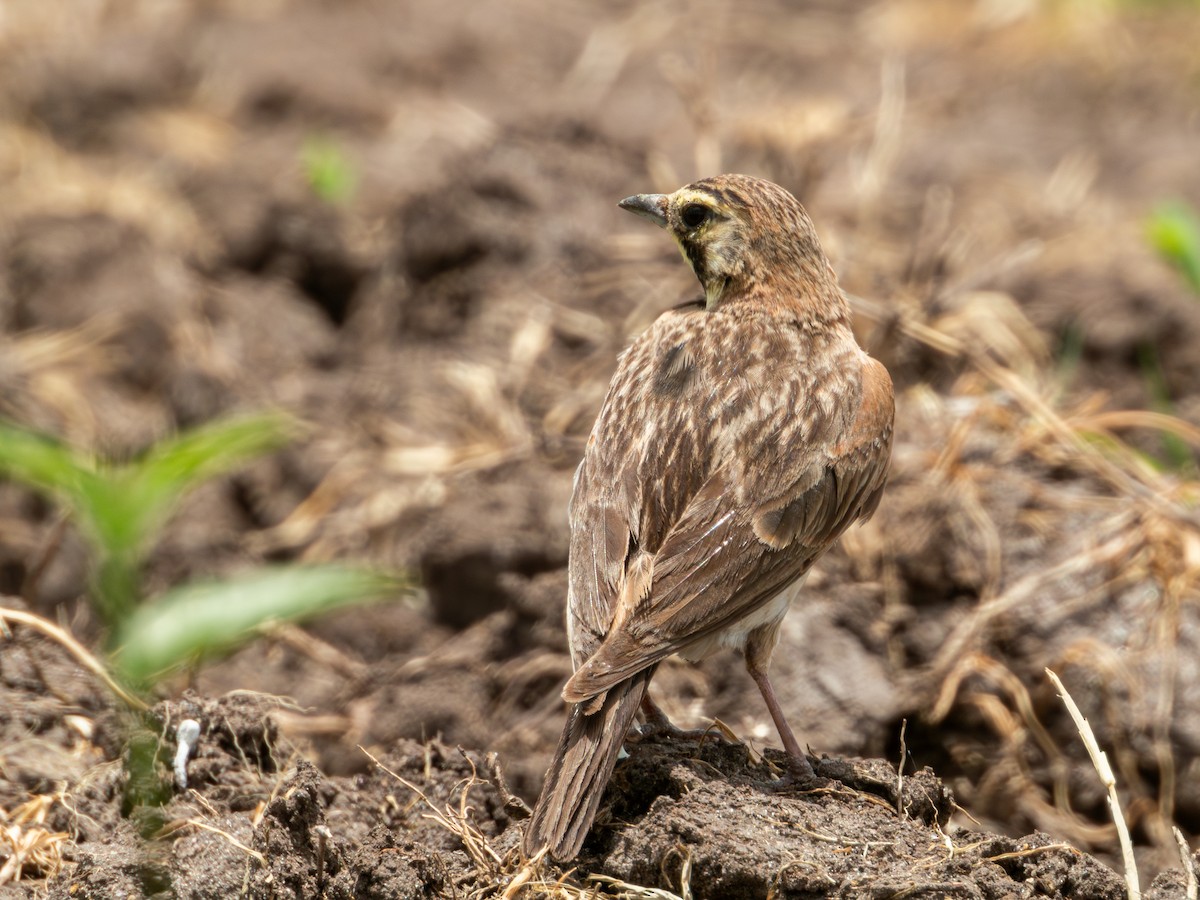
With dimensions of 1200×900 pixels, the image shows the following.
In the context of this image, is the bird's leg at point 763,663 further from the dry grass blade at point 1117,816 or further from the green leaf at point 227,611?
the green leaf at point 227,611

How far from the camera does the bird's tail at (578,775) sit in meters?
3.60

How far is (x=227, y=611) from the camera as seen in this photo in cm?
268

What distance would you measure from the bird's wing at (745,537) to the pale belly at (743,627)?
55 millimetres

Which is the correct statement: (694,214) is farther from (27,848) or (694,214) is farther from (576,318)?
(576,318)

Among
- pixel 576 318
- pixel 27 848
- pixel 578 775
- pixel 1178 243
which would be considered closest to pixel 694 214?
pixel 578 775

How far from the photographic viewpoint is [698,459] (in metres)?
4.41

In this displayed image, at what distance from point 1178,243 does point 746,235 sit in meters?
3.04

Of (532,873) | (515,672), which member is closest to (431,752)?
(532,873)

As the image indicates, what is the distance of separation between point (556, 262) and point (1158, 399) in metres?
2.99

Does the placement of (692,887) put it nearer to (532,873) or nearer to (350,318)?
(532,873)

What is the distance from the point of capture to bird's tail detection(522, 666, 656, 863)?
360 cm

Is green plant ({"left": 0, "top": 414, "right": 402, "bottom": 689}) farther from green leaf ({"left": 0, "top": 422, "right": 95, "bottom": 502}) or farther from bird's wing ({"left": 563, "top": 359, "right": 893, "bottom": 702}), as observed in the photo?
bird's wing ({"left": 563, "top": 359, "right": 893, "bottom": 702})

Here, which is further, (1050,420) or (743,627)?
(1050,420)

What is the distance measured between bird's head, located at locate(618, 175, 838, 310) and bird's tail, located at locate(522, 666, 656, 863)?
1.52 meters
